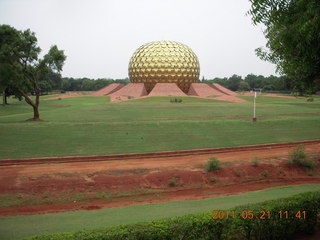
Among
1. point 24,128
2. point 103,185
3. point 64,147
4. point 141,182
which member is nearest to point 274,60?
point 141,182

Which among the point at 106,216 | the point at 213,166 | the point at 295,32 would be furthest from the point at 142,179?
the point at 295,32

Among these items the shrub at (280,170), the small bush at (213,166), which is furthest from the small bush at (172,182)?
the shrub at (280,170)

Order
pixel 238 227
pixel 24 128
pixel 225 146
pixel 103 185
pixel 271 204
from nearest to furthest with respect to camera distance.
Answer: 1. pixel 238 227
2. pixel 271 204
3. pixel 103 185
4. pixel 225 146
5. pixel 24 128

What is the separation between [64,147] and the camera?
51.3 ft

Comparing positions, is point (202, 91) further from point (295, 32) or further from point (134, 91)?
point (295, 32)

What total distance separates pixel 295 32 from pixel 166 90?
42.1m

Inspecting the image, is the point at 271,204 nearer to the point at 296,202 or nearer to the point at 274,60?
the point at 296,202

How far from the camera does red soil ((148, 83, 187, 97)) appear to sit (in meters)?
47.9

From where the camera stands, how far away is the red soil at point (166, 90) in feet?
157

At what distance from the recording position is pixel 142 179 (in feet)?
39.7

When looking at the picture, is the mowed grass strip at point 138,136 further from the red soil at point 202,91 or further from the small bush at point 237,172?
the red soil at point 202,91

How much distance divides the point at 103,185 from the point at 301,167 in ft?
31.0

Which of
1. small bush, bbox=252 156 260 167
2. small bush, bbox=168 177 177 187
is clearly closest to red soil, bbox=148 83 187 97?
small bush, bbox=252 156 260 167

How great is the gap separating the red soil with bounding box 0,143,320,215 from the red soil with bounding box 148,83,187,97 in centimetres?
3331
